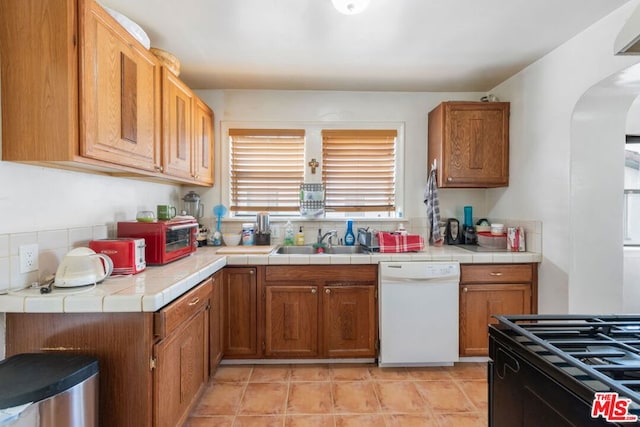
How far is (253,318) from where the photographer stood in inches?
94.0

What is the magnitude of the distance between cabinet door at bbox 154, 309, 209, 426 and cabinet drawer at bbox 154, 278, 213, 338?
5 centimetres

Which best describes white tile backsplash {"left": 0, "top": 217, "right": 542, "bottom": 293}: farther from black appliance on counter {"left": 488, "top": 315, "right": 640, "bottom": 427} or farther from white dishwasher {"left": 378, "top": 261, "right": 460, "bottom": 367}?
black appliance on counter {"left": 488, "top": 315, "right": 640, "bottom": 427}

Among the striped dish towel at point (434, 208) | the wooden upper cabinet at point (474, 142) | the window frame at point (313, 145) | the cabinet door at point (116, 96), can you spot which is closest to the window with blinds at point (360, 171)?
the window frame at point (313, 145)

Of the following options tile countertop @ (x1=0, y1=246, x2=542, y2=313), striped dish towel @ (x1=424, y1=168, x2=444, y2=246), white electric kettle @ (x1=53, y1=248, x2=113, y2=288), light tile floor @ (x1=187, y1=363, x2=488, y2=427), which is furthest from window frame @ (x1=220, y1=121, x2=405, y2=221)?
white electric kettle @ (x1=53, y1=248, x2=113, y2=288)

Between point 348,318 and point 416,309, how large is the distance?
1.69 feet

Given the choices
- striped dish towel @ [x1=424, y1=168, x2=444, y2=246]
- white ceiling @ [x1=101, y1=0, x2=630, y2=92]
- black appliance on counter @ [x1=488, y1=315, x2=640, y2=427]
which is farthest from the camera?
striped dish towel @ [x1=424, y1=168, x2=444, y2=246]

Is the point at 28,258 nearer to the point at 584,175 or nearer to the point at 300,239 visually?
the point at 300,239

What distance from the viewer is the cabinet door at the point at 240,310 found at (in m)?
2.38

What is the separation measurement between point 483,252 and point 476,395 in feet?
3.32

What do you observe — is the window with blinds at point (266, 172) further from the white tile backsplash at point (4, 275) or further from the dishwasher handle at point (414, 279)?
the white tile backsplash at point (4, 275)

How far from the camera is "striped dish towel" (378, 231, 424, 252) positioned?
2521 mm

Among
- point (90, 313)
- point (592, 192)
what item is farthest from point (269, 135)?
point (592, 192)

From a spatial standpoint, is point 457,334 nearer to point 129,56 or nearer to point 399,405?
point 399,405

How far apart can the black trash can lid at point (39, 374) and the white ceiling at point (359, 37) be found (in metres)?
1.79
